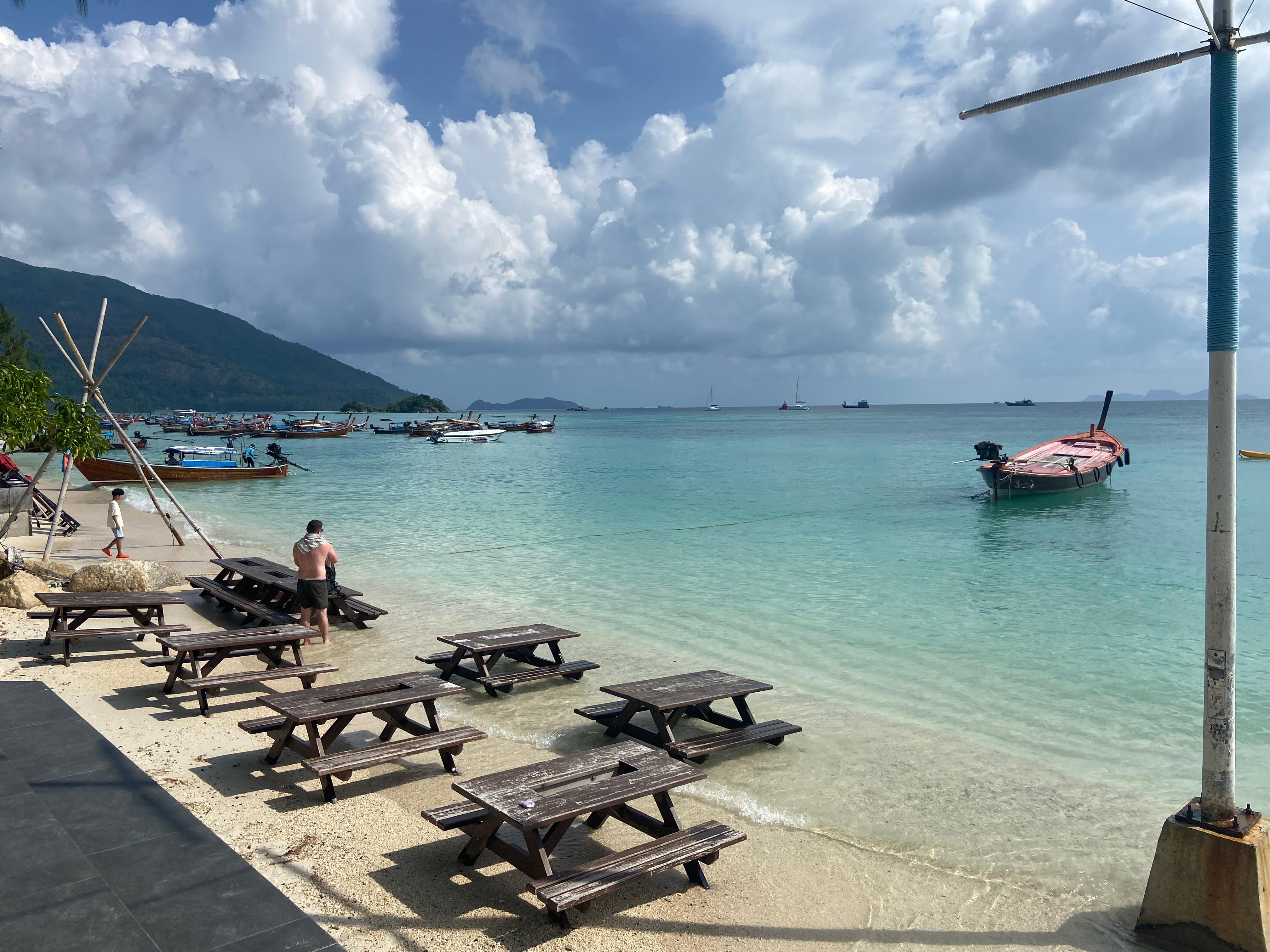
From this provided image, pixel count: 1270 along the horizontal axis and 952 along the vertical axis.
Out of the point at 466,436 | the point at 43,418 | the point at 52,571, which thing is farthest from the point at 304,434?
the point at 43,418

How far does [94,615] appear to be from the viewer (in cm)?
1043

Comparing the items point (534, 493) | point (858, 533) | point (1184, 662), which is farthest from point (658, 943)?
point (534, 493)

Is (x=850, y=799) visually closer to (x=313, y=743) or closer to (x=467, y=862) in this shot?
(x=467, y=862)

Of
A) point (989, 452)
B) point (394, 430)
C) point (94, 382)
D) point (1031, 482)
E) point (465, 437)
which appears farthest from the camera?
point (394, 430)

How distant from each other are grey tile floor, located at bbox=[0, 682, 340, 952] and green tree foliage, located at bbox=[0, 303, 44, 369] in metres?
51.5

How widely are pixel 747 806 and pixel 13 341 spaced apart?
60555mm

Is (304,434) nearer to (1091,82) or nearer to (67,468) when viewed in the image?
(67,468)

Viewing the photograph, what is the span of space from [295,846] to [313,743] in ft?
4.06

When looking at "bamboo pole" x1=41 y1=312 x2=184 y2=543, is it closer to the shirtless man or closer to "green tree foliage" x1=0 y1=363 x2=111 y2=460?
"green tree foliage" x1=0 y1=363 x2=111 y2=460

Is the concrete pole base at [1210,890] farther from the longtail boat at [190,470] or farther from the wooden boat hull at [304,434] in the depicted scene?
the wooden boat hull at [304,434]

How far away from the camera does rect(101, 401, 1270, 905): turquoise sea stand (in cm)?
692

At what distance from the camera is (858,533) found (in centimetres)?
2544

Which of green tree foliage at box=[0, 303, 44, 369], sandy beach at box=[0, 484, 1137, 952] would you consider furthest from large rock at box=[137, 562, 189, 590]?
green tree foliage at box=[0, 303, 44, 369]

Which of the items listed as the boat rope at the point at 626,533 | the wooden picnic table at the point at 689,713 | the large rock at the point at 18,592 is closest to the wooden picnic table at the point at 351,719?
the wooden picnic table at the point at 689,713
